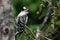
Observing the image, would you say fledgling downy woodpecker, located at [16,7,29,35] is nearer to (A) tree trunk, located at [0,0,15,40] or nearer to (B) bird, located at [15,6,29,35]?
(B) bird, located at [15,6,29,35]

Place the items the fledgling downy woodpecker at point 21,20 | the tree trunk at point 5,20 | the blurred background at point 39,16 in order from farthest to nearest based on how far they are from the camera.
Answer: the blurred background at point 39,16
the fledgling downy woodpecker at point 21,20
the tree trunk at point 5,20

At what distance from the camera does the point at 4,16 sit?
166cm

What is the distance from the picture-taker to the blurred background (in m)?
2.81

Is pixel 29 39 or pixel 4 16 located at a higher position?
pixel 4 16

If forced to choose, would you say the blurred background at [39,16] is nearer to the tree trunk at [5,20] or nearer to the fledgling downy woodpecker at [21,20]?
the fledgling downy woodpecker at [21,20]

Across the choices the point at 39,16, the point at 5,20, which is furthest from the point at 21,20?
the point at 39,16

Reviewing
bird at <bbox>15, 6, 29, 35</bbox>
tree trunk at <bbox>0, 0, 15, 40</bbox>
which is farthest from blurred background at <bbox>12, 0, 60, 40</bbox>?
tree trunk at <bbox>0, 0, 15, 40</bbox>

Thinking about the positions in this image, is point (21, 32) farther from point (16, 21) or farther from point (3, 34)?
point (3, 34)

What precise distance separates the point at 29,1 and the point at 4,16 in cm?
305

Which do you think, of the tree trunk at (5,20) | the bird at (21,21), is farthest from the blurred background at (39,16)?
the tree trunk at (5,20)

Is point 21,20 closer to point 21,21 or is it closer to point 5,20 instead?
point 21,21

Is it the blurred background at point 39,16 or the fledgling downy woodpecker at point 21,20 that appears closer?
the fledgling downy woodpecker at point 21,20

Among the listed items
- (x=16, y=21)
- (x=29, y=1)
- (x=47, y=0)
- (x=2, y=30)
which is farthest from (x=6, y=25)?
(x=29, y=1)

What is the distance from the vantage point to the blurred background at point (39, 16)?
2.81m
